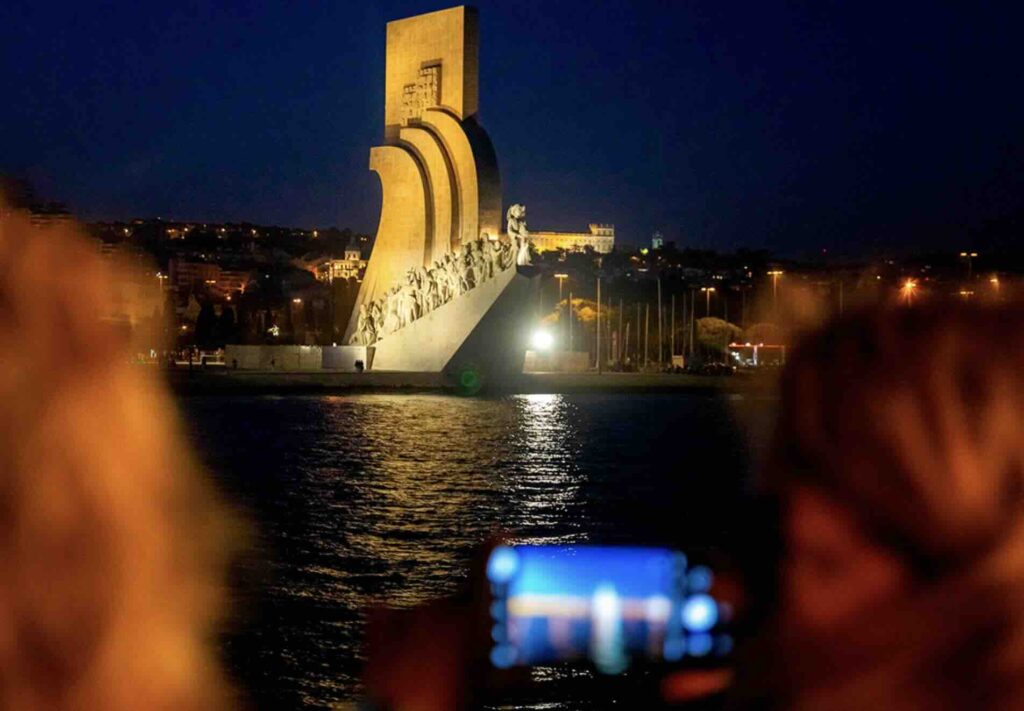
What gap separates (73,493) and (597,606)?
1.62 metres

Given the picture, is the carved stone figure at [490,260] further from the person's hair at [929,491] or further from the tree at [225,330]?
the person's hair at [929,491]

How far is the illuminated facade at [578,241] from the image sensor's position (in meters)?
96.2

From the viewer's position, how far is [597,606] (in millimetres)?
3367

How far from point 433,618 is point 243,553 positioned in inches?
201

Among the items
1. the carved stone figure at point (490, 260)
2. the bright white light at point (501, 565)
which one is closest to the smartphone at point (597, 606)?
the bright white light at point (501, 565)

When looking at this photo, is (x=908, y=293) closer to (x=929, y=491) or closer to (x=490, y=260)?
(x=929, y=491)

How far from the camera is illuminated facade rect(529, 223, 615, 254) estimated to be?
96213 mm

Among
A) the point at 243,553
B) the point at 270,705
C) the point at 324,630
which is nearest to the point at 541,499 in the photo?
the point at 243,553

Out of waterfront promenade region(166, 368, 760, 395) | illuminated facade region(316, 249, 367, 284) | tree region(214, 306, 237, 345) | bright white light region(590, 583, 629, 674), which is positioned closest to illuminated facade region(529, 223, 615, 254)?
illuminated facade region(316, 249, 367, 284)

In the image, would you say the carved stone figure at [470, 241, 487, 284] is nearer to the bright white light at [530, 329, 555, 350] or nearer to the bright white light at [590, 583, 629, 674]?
the bright white light at [530, 329, 555, 350]

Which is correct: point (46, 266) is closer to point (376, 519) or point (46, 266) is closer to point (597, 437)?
point (376, 519)

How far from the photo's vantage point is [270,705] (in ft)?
15.4

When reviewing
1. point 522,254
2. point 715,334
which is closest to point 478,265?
point 522,254

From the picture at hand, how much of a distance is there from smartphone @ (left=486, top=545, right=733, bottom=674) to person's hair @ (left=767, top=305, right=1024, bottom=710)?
0.81m
